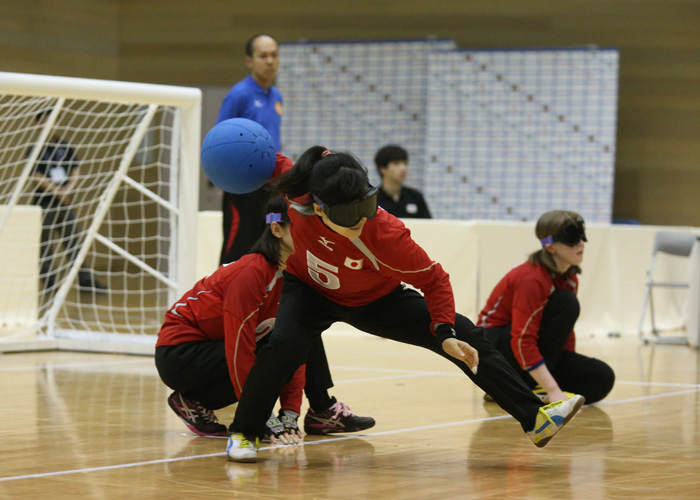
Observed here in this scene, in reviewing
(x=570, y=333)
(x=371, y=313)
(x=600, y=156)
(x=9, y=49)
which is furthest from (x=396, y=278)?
(x=9, y=49)

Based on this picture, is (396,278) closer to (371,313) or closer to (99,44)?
(371,313)

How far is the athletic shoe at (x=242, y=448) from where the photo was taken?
319 cm

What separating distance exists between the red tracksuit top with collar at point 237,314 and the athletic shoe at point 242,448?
0.29 meters

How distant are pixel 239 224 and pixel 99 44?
946cm

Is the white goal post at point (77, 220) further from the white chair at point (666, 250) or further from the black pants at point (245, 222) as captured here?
the white chair at point (666, 250)

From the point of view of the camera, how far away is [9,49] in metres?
12.9

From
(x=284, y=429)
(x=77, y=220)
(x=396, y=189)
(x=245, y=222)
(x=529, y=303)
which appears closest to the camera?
(x=284, y=429)

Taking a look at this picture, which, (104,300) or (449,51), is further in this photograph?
(449,51)

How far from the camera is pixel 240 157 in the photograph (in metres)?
3.76

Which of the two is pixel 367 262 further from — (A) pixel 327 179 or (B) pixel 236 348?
(B) pixel 236 348

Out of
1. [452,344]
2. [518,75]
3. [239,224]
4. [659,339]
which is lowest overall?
[659,339]

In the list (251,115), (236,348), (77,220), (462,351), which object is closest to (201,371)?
(236,348)

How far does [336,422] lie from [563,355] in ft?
4.75

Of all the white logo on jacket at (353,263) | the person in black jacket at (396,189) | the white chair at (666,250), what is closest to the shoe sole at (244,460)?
the white logo on jacket at (353,263)
